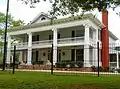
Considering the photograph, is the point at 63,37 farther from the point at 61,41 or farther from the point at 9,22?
the point at 9,22

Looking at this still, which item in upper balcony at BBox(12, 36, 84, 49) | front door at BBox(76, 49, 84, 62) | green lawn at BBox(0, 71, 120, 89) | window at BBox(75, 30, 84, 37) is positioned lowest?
green lawn at BBox(0, 71, 120, 89)

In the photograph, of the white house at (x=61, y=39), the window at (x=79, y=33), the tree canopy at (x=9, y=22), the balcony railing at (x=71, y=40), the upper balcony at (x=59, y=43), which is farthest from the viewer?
the tree canopy at (x=9, y=22)

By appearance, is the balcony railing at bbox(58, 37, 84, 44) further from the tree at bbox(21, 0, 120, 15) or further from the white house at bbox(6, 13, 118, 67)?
the tree at bbox(21, 0, 120, 15)

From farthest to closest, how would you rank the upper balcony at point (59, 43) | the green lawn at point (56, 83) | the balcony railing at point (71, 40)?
the upper balcony at point (59, 43)
the balcony railing at point (71, 40)
the green lawn at point (56, 83)

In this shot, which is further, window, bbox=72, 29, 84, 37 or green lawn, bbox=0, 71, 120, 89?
window, bbox=72, 29, 84, 37

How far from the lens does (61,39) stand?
34.3 m

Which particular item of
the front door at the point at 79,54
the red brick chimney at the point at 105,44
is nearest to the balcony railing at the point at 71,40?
the front door at the point at 79,54

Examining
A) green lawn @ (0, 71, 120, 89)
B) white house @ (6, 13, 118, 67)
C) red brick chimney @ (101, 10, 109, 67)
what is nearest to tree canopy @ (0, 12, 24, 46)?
white house @ (6, 13, 118, 67)

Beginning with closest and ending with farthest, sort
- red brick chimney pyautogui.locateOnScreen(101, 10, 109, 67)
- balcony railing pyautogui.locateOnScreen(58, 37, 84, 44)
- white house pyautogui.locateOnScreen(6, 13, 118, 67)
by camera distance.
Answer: white house pyautogui.locateOnScreen(6, 13, 118, 67)
balcony railing pyautogui.locateOnScreen(58, 37, 84, 44)
red brick chimney pyautogui.locateOnScreen(101, 10, 109, 67)

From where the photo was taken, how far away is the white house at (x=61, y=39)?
31844 millimetres

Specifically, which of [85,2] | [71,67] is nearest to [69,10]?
[85,2]

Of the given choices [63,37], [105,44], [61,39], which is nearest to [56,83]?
[61,39]

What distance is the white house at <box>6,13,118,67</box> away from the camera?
31844mm

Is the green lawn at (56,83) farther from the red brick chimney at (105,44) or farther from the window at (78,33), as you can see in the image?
the window at (78,33)
